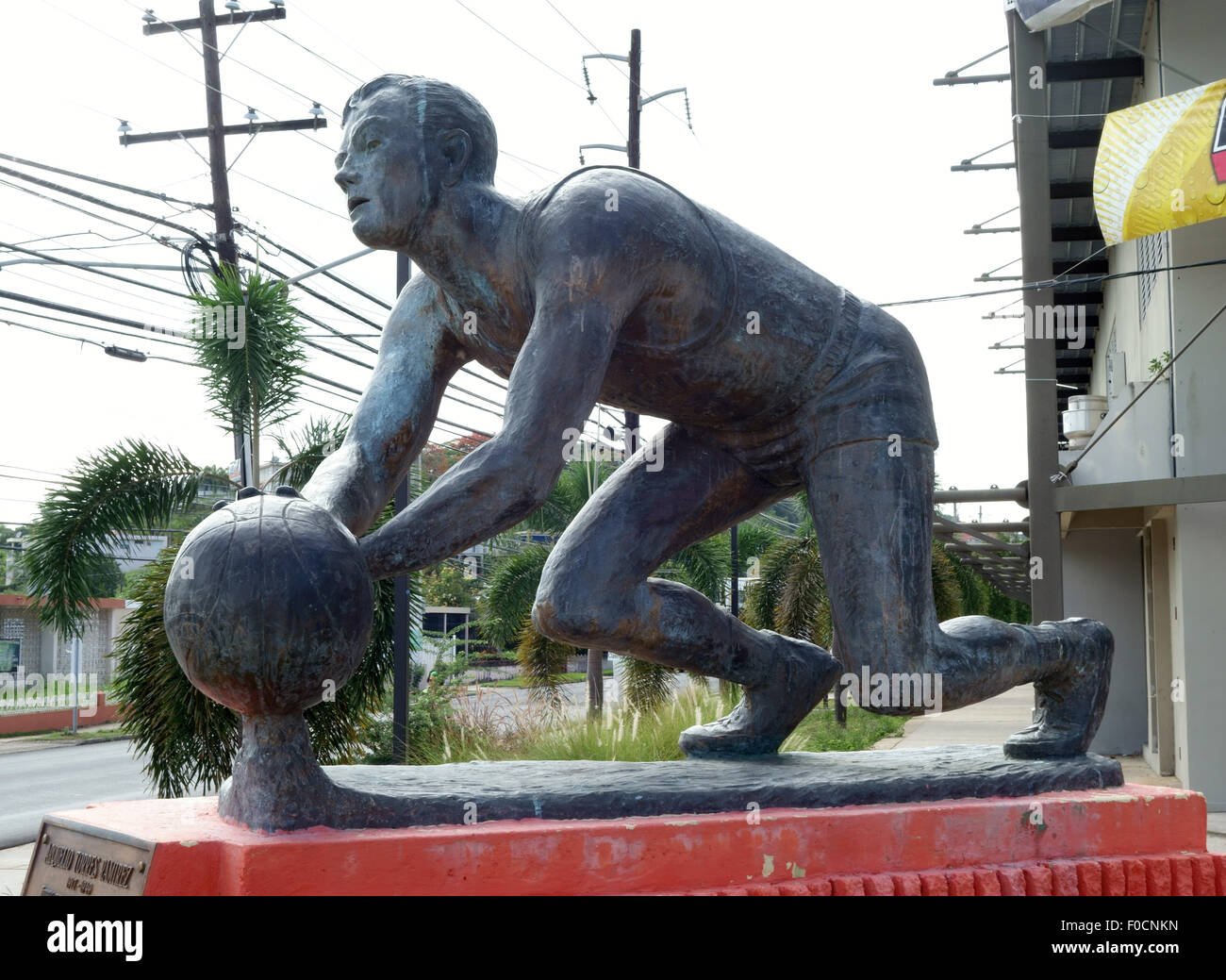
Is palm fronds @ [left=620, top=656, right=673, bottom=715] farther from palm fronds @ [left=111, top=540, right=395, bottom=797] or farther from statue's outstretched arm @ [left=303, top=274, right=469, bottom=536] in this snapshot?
statue's outstretched arm @ [left=303, top=274, right=469, bottom=536]

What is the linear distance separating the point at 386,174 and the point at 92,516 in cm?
664

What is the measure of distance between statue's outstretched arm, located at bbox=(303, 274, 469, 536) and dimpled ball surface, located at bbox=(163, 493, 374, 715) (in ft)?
1.89

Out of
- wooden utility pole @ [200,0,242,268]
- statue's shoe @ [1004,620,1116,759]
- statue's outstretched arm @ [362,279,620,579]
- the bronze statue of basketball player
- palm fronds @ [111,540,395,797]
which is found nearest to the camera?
statue's outstretched arm @ [362,279,620,579]

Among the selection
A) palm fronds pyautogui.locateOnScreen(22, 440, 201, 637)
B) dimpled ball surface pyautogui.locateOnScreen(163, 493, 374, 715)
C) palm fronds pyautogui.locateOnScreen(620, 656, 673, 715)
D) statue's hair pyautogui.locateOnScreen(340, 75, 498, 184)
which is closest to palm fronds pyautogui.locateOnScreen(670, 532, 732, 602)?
palm fronds pyautogui.locateOnScreen(620, 656, 673, 715)

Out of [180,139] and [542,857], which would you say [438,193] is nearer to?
[542,857]

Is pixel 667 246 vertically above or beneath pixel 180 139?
beneath

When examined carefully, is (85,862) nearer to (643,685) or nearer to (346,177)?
(346,177)

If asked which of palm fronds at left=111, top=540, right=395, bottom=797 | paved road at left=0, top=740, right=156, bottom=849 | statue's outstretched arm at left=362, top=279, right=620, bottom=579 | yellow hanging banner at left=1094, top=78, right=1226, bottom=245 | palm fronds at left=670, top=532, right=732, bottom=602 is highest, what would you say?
yellow hanging banner at left=1094, top=78, right=1226, bottom=245

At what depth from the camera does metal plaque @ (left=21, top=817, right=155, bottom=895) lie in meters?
2.62

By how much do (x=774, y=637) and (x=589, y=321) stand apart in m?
1.34

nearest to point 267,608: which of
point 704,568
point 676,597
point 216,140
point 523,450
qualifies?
point 523,450
